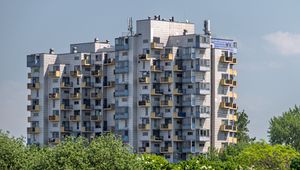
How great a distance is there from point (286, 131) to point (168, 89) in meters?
32.1

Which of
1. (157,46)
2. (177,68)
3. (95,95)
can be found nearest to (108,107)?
(95,95)

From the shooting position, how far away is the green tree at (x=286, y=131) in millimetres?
191812

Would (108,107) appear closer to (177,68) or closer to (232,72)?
(177,68)

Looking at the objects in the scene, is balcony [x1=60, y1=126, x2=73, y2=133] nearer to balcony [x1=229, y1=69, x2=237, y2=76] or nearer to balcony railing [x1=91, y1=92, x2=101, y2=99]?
balcony railing [x1=91, y1=92, x2=101, y2=99]

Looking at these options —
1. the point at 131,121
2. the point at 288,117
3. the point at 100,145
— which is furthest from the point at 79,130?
the point at 100,145

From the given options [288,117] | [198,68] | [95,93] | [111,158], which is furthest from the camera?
[288,117]

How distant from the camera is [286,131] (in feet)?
634

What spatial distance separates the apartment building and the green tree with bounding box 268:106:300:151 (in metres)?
19.4

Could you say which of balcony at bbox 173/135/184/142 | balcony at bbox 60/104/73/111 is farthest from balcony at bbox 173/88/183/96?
balcony at bbox 60/104/73/111

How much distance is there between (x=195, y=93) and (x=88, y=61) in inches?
829

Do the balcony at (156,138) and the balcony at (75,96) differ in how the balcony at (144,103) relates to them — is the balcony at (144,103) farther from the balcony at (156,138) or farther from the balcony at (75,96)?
the balcony at (75,96)

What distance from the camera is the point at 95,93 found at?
7052 inches

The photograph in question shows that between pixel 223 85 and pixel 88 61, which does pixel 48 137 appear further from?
pixel 223 85

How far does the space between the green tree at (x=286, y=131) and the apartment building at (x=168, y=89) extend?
19.4m
